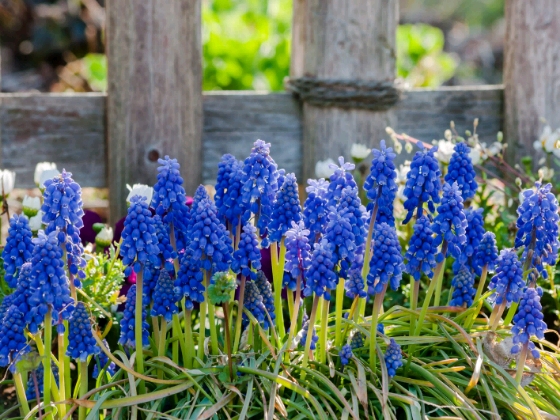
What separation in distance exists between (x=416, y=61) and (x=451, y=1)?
706 cm

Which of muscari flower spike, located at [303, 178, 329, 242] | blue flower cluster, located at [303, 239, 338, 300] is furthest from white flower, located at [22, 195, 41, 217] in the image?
blue flower cluster, located at [303, 239, 338, 300]

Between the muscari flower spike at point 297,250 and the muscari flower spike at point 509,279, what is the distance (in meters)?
0.48

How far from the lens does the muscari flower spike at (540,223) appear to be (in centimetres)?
183

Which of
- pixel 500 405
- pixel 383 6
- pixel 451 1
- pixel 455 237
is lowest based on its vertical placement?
pixel 500 405

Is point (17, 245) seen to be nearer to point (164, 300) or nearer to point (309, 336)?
point (164, 300)

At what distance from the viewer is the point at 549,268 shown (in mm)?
2363

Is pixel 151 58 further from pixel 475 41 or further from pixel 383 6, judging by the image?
pixel 475 41

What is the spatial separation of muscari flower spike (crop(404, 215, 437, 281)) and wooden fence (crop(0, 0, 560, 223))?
1.31 m

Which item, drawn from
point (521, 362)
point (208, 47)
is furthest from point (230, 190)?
point (208, 47)

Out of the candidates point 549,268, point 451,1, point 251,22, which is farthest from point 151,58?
point 451,1

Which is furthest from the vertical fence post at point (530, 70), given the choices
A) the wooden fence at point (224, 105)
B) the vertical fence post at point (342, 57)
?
the vertical fence post at point (342, 57)

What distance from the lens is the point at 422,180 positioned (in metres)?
1.86

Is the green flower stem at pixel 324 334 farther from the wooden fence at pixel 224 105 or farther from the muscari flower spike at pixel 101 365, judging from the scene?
the wooden fence at pixel 224 105

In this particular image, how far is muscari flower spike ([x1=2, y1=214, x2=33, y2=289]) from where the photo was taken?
1701 millimetres
